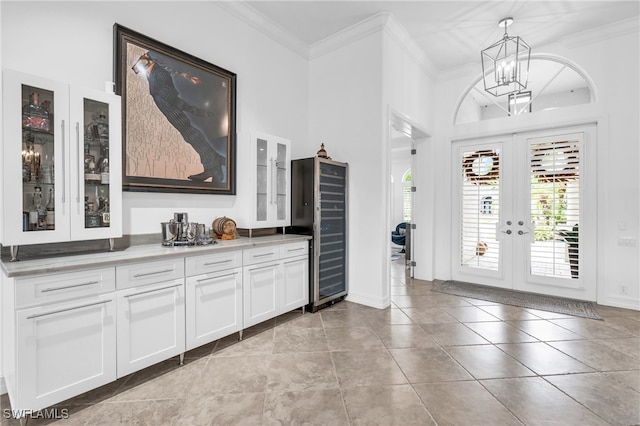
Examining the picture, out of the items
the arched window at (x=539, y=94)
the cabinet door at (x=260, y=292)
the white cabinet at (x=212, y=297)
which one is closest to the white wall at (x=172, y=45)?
the white cabinet at (x=212, y=297)

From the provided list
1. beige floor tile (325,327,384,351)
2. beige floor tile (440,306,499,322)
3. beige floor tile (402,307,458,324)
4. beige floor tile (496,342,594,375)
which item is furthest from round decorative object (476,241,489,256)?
beige floor tile (325,327,384,351)

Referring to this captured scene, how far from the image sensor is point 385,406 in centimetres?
195

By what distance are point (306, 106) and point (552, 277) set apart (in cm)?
431

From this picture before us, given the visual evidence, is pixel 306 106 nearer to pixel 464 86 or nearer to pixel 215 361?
pixel 464 86

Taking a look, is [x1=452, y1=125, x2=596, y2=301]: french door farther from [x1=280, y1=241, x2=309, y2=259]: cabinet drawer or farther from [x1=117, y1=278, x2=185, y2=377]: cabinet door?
[x1=117, y1=278, x2=185, y2=377]: cabinet door

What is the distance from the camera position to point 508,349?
272 centimetres

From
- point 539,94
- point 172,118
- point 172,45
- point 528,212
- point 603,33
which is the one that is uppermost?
point 603,33

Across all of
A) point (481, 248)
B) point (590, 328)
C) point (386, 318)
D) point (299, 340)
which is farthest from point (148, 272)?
point (481, 248)

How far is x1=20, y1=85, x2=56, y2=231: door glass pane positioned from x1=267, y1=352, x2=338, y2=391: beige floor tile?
1899 mm

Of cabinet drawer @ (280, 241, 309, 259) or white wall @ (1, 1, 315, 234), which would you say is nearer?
white wall @ (1, 1, 315, 234)

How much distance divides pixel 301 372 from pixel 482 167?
419cm

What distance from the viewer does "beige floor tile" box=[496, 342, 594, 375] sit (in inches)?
93.4

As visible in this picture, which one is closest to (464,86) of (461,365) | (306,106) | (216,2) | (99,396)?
(306,106)

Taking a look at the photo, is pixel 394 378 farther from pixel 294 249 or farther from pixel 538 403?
pixel 294 249
